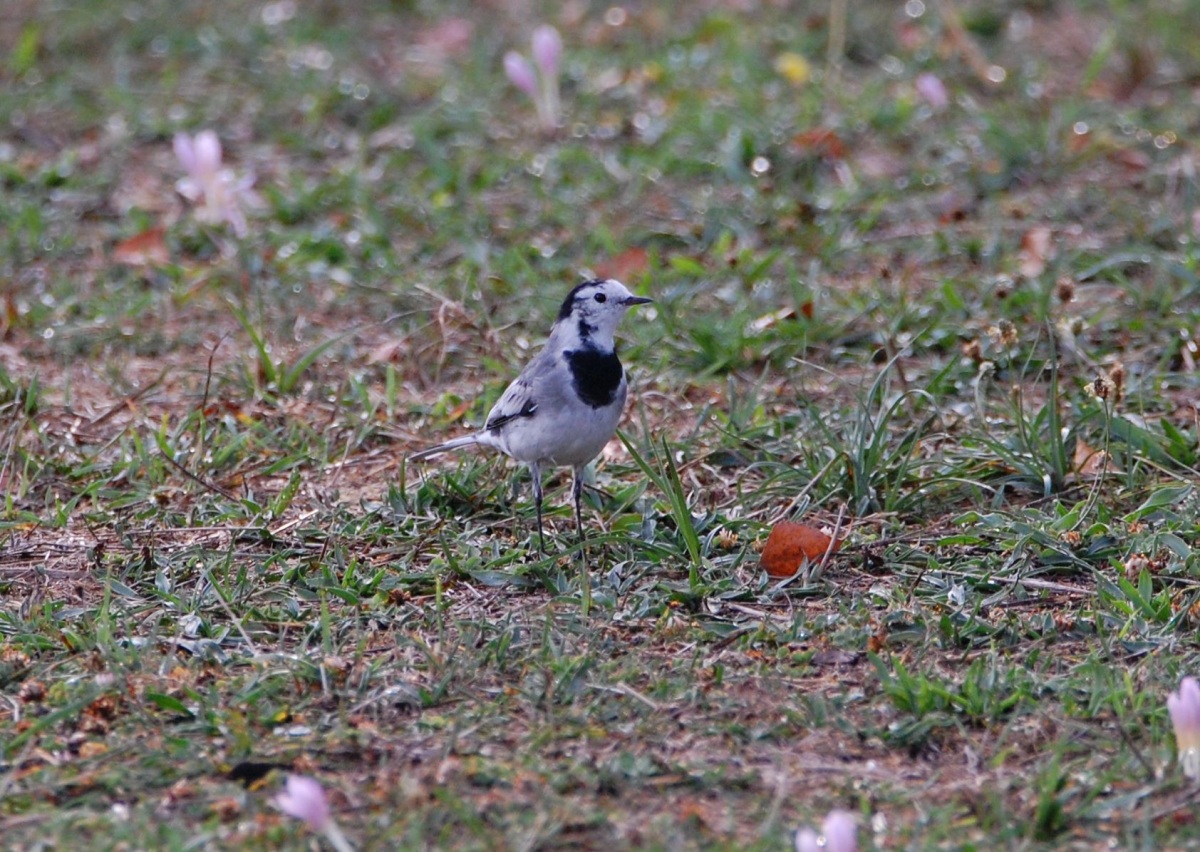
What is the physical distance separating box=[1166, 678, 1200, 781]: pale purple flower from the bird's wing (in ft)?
6.93

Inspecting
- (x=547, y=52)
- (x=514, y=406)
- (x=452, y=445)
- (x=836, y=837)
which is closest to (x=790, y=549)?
(x=514, y=406)

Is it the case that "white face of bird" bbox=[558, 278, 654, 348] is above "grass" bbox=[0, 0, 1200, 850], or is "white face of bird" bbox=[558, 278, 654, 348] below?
above

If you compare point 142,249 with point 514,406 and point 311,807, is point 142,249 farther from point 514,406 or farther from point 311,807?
point 311,807

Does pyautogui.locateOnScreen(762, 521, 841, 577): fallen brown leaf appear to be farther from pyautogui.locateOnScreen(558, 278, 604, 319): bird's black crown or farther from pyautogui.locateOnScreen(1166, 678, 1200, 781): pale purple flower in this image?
pyautogui.locateOnScreen(1166, 678, 1200, 781): pale purple flower

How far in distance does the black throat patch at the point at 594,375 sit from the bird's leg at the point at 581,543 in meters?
0.26

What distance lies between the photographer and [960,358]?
564 cm

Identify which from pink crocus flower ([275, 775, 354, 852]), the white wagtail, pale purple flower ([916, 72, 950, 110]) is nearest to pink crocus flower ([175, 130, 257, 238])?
the white wagtail

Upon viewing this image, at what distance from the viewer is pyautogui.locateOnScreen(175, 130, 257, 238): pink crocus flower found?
6938 millimetres

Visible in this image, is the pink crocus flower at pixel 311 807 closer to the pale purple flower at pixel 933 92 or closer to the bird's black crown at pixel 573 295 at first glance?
the bird's black crown at pixel 573 295

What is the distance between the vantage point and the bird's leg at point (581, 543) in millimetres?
4234

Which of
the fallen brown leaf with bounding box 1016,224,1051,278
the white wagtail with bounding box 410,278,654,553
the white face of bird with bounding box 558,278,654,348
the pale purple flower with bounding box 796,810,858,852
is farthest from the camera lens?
the fallen brown leaf with bounding box 1016,224,1051,278

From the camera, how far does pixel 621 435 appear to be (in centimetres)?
463

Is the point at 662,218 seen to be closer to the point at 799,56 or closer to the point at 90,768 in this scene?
the point at 799,56

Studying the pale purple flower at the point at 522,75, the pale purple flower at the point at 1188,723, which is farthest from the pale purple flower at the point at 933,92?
the pale purple flower at the point at 1188,723
